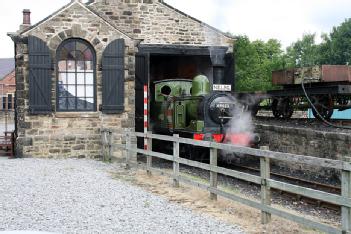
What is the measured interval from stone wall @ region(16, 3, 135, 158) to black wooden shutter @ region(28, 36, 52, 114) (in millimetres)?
161

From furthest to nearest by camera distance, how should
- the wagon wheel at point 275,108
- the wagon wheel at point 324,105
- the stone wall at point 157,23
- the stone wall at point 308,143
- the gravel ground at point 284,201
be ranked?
1. the wagon wheel at point 275,108
2. the stone wall at point 157,23
3. the wagon wheel at point 324,105
4. the stone wall at point 308,143
5. the gravel ground at point 284,201

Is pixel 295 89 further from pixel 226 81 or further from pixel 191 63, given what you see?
pixel 191 63

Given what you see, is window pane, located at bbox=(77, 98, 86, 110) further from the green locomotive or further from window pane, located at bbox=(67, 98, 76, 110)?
the green locomotive

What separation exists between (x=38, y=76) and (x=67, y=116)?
128cm

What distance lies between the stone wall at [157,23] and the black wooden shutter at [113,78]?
4254 mm

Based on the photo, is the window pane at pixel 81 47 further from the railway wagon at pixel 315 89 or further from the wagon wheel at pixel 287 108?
the wagon wheel at pixel 287 108

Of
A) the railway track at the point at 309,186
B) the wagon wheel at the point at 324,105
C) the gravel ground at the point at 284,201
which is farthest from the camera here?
the wagon wheel at the point at 324,105

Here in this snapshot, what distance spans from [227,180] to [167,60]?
969 cm

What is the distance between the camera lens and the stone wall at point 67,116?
12977 millimetres

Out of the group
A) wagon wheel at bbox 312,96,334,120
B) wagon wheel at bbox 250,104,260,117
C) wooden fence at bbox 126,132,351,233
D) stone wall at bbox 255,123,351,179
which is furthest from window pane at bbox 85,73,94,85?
wagon wheel at bbox 250,104,260,117

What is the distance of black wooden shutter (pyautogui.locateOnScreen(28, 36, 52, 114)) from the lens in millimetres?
12930

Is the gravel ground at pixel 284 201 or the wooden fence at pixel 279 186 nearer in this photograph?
the wooden fence at pixel 279 186

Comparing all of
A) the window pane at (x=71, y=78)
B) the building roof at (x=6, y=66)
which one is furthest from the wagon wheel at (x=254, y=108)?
the building roof at (x=6, y=66)

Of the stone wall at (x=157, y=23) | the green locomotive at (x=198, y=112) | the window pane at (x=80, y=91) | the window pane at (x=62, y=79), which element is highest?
the stone wall at (x=157, y=23)
